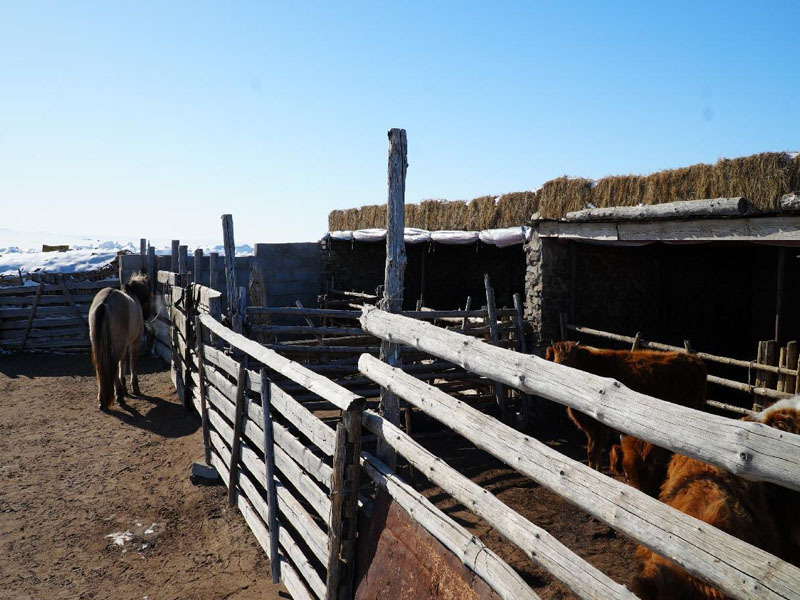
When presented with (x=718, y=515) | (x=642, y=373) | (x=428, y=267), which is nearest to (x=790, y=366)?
(x=642, y=373)

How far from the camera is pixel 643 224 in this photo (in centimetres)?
690

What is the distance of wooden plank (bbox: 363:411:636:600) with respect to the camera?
1936 millimetres

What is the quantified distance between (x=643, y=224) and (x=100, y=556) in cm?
648

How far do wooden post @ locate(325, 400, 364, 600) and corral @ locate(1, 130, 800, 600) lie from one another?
1 centimetres

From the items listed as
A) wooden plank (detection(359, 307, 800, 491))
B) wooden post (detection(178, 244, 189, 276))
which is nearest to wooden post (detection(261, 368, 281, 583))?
wooden plank (detection(359, 307, 800, 491))

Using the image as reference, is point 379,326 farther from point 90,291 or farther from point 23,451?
point 90,291

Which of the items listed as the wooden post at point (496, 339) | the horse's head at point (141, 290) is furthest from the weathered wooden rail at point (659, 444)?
the horse's head at point (141, 290)

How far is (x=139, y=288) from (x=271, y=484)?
25.7 feet

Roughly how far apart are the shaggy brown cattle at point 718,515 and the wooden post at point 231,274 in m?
5.41

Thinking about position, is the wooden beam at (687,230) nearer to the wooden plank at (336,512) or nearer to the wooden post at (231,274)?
the wooden post at (231,274)

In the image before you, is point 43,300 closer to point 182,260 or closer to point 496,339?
point 182,260

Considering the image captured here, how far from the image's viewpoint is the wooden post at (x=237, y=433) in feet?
16.9

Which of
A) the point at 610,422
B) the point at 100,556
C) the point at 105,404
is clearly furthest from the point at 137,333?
the point at 610,422

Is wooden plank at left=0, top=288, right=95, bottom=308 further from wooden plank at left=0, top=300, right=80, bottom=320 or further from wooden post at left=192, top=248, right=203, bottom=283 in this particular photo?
wooden post at left=192, top=248, right=203, bottom=283
